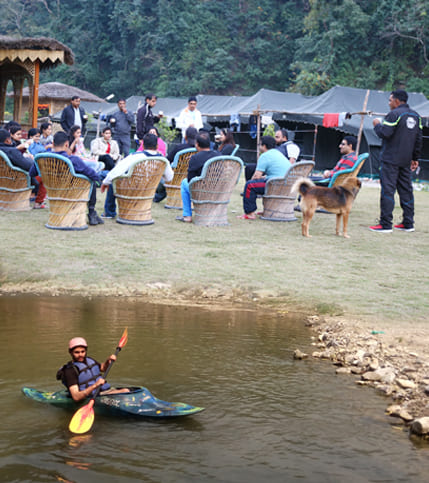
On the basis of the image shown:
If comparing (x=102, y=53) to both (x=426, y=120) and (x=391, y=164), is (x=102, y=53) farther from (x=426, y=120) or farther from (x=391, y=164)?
(x=391, y=164)

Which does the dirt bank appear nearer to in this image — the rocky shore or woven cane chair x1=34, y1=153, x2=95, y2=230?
the rocky shore

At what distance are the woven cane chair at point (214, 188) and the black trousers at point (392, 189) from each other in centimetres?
224

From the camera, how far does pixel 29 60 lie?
15.7 metres

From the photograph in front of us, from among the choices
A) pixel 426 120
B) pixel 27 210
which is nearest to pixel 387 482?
pixel 27 210

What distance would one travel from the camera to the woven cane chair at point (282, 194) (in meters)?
10.4

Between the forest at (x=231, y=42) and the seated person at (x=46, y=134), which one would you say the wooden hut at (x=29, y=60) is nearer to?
the seated person at (x=46, y=134)

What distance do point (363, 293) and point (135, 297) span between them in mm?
2268

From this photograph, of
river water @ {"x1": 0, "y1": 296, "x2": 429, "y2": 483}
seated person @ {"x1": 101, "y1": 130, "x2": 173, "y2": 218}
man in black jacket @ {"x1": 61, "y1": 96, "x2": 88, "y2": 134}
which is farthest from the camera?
man in black jacket @ {"x1": 61, "y1": 96, "x2": 88, "y2": 134}

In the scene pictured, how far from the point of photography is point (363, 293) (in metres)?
6.48

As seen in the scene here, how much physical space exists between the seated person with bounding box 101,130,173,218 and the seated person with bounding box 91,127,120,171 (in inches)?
53.6

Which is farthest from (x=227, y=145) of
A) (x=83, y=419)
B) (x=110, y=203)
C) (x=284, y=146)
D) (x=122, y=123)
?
(x=83, y=419)

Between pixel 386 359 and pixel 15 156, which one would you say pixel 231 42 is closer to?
pixel 15 156

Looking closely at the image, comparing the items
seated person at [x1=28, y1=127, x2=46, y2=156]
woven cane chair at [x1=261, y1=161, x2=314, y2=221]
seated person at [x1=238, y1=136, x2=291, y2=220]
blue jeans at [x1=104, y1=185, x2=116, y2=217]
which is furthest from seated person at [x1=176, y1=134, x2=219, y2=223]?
seated person at [x1=28, y1=127, x2=46, y2=156]

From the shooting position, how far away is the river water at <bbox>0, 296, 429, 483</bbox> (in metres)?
3.25
